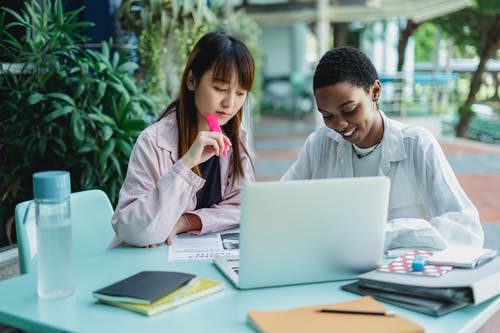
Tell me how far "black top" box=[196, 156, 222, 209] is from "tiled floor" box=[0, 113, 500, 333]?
1639 millimetres

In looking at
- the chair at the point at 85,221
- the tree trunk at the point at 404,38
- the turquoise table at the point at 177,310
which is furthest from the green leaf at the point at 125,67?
the tree trunk at the point at 404,38

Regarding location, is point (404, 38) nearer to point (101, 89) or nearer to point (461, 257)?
point (101, 89)

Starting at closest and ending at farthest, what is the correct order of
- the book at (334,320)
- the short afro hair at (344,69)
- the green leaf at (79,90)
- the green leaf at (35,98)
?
the book at (334,320) → the short afro hair at (344,69) → the green leaf at (35,98) → the green leaf at (79,90)

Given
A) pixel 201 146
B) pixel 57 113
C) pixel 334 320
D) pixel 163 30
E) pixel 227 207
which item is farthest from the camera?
pixel 163 30

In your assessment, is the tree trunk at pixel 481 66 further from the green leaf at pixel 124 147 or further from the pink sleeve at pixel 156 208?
the pink sleeve at pixel 156 208

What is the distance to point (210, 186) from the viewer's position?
1991 millimetres

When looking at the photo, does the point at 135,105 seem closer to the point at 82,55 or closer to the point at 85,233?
the point at 82,55

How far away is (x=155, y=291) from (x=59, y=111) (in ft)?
6.32

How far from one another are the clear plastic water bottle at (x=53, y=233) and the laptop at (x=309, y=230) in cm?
36

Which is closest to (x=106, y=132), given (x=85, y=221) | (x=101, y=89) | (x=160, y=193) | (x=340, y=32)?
(x=101, y=89)

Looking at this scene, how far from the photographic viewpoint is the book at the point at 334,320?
1116 mm

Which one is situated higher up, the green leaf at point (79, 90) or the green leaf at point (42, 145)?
the green leaf at point (79, 90)

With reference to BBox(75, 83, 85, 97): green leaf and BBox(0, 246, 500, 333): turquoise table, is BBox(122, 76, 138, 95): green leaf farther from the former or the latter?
BBox(0, 246, 500, 333): turquoise table

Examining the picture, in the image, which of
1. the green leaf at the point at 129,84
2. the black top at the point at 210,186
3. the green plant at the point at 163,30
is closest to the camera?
the black top at the point at 210,186
